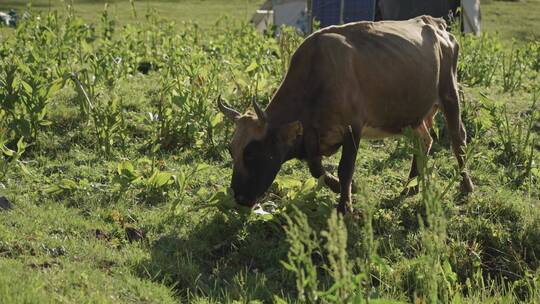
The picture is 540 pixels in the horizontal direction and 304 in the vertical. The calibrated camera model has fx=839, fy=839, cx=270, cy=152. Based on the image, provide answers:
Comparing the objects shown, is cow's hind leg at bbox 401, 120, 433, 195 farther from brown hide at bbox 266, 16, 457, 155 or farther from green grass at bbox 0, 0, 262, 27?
green grass at bbox 0, 0, 262, 27

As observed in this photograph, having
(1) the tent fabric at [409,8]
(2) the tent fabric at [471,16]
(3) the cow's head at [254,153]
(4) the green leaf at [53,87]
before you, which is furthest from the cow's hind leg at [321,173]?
(2) the tent fabric at [471,16]

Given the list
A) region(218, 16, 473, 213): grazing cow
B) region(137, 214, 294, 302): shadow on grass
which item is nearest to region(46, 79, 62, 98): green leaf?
region(218, 16, 473, 213): grazing cow

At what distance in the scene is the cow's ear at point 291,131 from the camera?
613 cm

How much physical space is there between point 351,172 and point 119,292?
221 centimetres

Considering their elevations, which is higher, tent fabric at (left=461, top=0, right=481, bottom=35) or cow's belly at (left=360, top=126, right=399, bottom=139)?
cow's belly at (left=360, top=126, right=399, bottom=139)

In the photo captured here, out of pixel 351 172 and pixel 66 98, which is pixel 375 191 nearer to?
pixel 351 172

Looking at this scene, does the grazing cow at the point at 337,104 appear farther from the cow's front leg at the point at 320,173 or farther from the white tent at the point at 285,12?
the white tent at the point at 285,12

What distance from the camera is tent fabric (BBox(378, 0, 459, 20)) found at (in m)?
15.8

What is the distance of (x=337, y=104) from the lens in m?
6.20

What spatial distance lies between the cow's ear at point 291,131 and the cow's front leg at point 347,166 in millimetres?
385

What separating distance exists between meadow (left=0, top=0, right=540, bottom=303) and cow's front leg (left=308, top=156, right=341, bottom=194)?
0.09 meters

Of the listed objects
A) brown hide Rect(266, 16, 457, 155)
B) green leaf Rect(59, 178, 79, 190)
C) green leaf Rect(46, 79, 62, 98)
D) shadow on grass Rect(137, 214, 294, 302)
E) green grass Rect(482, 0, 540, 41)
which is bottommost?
green grass Rect(482, 0, 540, 41)

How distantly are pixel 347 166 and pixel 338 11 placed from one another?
863 cm

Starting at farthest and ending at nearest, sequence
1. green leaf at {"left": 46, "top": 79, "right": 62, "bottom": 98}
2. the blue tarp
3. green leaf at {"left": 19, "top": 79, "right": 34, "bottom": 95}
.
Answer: the blue tarp, green leaf at {"left": 46, "top": 79, "right": 62, "bottom": 98}, green leaf at {"left": 19, "top": 79, "right": 34, "bottom": 95}
